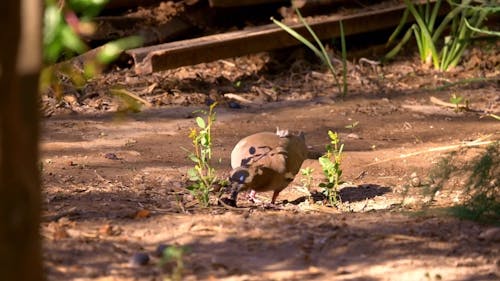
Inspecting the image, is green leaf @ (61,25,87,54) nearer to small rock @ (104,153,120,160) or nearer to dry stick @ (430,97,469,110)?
small rock @ (104,153,120,160)

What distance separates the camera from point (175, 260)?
325 centimetres

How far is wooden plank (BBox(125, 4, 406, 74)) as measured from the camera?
682 cm

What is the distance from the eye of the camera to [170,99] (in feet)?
22.6

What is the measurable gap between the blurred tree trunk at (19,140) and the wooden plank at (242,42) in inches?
176

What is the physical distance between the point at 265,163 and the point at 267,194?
0.70 meters

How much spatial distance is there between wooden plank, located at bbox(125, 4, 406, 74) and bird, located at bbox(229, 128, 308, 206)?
234 cm

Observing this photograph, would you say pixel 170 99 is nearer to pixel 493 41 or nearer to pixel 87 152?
pixel 87 152

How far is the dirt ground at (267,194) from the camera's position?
11.1ft

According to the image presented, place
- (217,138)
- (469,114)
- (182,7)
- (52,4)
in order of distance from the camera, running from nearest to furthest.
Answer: (52,4) → (217,138) → (469,114) → (182,7)

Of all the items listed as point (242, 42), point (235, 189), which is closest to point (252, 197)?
point (235, 189)

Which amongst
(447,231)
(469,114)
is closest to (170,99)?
(469,114)

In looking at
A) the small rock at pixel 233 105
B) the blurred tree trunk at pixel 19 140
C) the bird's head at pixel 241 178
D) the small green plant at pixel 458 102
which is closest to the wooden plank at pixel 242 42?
the small rock at pixel 233 105

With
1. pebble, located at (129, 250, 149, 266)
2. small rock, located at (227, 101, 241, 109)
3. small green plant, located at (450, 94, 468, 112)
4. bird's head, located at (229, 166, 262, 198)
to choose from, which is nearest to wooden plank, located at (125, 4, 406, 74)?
small rock, located at (227, 101, 241, 109)

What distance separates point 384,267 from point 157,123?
10.2 feet
